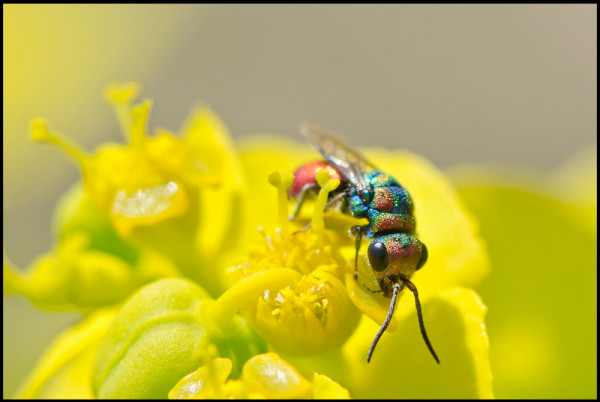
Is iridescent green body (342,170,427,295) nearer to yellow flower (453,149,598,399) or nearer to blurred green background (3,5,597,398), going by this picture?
yellow flower (453,149,598,399)

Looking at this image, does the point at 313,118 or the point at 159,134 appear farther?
the point at 313,118

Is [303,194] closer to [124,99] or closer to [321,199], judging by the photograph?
[321,199]

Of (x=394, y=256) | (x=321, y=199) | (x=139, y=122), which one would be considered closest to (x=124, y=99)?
(x=139, y=122)

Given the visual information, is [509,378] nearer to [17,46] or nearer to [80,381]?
[80,381]

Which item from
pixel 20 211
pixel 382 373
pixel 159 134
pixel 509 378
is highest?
pixel 159 134

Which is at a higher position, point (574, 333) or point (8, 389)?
point (574, 333)

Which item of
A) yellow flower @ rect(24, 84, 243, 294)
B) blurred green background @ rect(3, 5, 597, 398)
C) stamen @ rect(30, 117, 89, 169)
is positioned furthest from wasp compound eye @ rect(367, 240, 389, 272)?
blurred green background @ rect(3, 5, 597, 398)

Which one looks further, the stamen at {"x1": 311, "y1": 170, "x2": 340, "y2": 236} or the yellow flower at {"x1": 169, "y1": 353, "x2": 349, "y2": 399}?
the stamen at {"x1": 311, "y1": 170, "x2": 340, "y2": 236}

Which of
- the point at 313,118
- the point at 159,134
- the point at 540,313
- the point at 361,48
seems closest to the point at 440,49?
the point at 361,48
